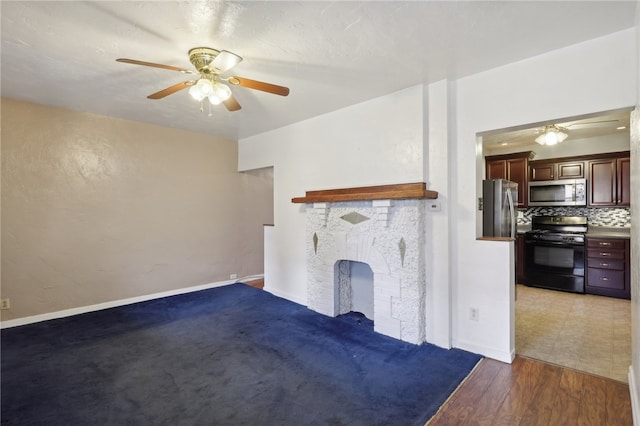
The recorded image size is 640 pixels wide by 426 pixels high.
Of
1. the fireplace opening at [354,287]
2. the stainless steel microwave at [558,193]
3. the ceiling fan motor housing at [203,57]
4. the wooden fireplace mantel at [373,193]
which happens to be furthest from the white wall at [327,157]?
the stainless steel microwave at [558,193]

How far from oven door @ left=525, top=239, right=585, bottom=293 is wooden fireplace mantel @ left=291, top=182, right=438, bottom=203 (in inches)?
136

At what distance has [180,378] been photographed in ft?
8.09

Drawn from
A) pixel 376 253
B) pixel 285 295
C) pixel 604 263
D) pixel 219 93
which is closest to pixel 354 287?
pixel 376 253

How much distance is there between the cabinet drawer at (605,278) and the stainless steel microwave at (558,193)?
1.14m

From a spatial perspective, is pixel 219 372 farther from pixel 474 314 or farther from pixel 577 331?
pixel 577 331

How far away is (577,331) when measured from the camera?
3346 mm

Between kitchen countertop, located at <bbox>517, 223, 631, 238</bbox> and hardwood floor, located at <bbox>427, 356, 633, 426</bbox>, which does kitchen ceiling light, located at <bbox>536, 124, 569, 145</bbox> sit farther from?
hardwood floor, located at <bbox>427, 356, 633, 426</bbox>

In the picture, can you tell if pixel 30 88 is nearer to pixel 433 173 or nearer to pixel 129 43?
pixel 129 43

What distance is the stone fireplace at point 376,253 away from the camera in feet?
10.1

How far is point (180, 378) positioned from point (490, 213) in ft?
→ 12.3

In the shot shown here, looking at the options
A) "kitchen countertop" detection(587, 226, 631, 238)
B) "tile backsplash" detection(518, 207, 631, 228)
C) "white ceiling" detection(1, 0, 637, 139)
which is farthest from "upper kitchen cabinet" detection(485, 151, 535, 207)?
"white ceiling" detection(1, 0, 637, 139)

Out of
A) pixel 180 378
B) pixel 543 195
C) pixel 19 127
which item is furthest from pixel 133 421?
pixel 543 195

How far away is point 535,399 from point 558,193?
14.3 feet

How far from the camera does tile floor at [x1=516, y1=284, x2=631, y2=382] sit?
8.86ft
